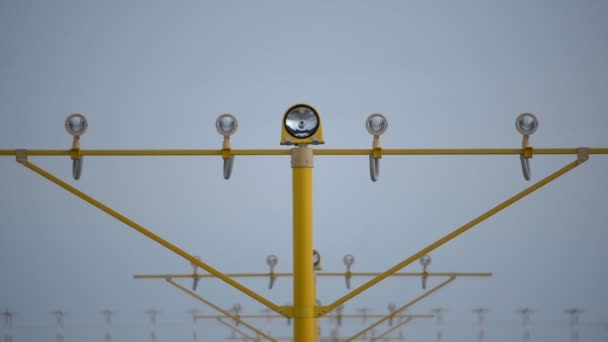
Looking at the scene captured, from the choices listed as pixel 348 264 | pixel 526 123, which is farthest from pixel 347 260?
pixel 526 123

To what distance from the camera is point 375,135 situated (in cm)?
1794

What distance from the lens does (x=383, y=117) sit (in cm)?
1811

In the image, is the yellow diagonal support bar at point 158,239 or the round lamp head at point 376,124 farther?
the round lamp head at point 376,124

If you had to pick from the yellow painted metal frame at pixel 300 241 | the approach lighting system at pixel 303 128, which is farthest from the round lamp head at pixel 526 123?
the approach lighting system at pixel 303 128

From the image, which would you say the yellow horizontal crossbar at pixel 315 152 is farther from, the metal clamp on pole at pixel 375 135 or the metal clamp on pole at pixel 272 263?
the metal clamp on pole at pixel 272 263

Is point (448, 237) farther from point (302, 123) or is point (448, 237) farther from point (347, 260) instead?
point (347, 260)

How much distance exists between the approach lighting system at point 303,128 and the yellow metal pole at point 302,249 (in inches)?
6.0

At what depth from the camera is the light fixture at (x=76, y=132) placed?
17688mm

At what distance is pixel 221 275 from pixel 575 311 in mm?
82509

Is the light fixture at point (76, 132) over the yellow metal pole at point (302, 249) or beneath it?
over

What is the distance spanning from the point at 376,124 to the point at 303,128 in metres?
1.84

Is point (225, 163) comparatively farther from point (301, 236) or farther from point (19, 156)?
point (19, 156)

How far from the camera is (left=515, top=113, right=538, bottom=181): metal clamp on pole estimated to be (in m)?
17.9

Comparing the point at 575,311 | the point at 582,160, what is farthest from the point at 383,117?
the point at 575,311
